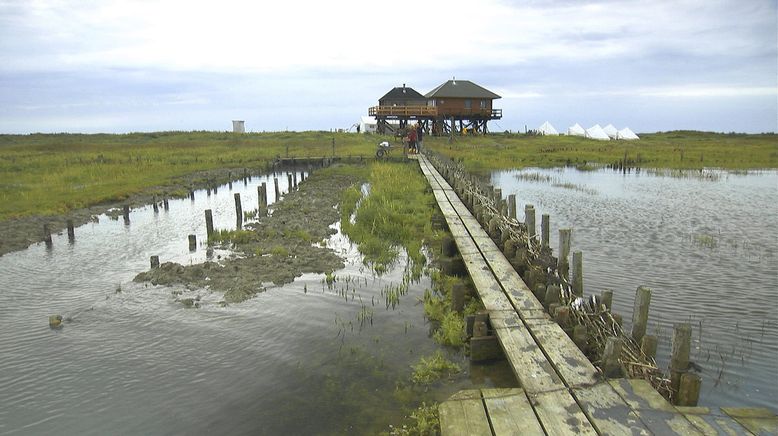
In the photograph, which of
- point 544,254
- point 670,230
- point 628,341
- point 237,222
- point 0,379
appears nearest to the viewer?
point 628,341

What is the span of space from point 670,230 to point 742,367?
1076 centimetres

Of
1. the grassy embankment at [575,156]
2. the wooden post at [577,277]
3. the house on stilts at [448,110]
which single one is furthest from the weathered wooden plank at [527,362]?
the house on stilts at [448,110]

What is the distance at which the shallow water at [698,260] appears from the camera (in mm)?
8102

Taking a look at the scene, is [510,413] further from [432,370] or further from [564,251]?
[564,251]

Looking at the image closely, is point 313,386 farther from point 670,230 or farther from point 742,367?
point 670,230

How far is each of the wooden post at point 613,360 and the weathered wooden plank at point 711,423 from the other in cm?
76

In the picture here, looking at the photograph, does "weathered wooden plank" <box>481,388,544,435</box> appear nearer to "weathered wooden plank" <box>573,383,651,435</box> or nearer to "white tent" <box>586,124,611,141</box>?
"weathered wooden plank" <box>573,383,651,435</box>

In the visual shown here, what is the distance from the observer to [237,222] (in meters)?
19.6

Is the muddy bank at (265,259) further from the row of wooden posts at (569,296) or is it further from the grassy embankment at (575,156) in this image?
the grassy embankment at (575,156)

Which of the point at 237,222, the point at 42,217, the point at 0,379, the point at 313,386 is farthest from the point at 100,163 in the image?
the point at 313,386

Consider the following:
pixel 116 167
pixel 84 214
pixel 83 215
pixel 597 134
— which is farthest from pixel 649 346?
pixel 597 134

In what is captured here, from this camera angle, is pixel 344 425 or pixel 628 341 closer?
pixel 344 425

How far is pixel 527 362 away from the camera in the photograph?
628 cm

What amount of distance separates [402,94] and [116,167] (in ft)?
142
